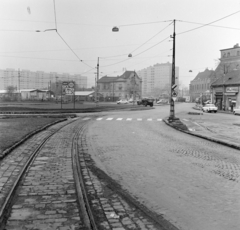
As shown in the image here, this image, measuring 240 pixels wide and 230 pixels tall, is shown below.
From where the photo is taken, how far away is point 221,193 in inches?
221

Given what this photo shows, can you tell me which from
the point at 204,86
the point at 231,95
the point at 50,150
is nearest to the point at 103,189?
the point at 50,150

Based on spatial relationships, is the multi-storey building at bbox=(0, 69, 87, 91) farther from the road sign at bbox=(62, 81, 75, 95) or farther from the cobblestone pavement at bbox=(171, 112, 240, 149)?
the cobblestone pavement at bbox=(171, 112, 240, 149)

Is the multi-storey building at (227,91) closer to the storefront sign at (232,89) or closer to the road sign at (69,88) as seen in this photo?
the storefront sign at (232,89)

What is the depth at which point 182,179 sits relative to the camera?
21.6ft

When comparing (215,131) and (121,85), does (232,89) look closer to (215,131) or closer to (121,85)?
(215,131)

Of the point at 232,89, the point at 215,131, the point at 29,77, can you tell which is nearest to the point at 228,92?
the point at 232,89

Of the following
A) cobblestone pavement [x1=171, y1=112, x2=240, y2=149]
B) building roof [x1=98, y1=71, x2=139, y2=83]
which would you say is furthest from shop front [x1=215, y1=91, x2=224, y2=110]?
building roof [x1=98, y1=71, x2=139, y2=83]

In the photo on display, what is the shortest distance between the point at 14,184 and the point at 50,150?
4.27 metres

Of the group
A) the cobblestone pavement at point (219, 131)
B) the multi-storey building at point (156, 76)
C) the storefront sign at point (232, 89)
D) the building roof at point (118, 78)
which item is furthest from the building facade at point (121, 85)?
the cobblestone pavement at point (219, 131)

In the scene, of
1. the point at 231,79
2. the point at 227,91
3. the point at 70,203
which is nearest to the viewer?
the point at 70,203

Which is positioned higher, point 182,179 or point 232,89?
point 232,89

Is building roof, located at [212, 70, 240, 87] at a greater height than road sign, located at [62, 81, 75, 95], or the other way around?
building roof, located at [212, 70, 240, 87]

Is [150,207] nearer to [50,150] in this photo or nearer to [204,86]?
[50,150]

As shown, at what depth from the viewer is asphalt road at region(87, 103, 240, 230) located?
454 cm
